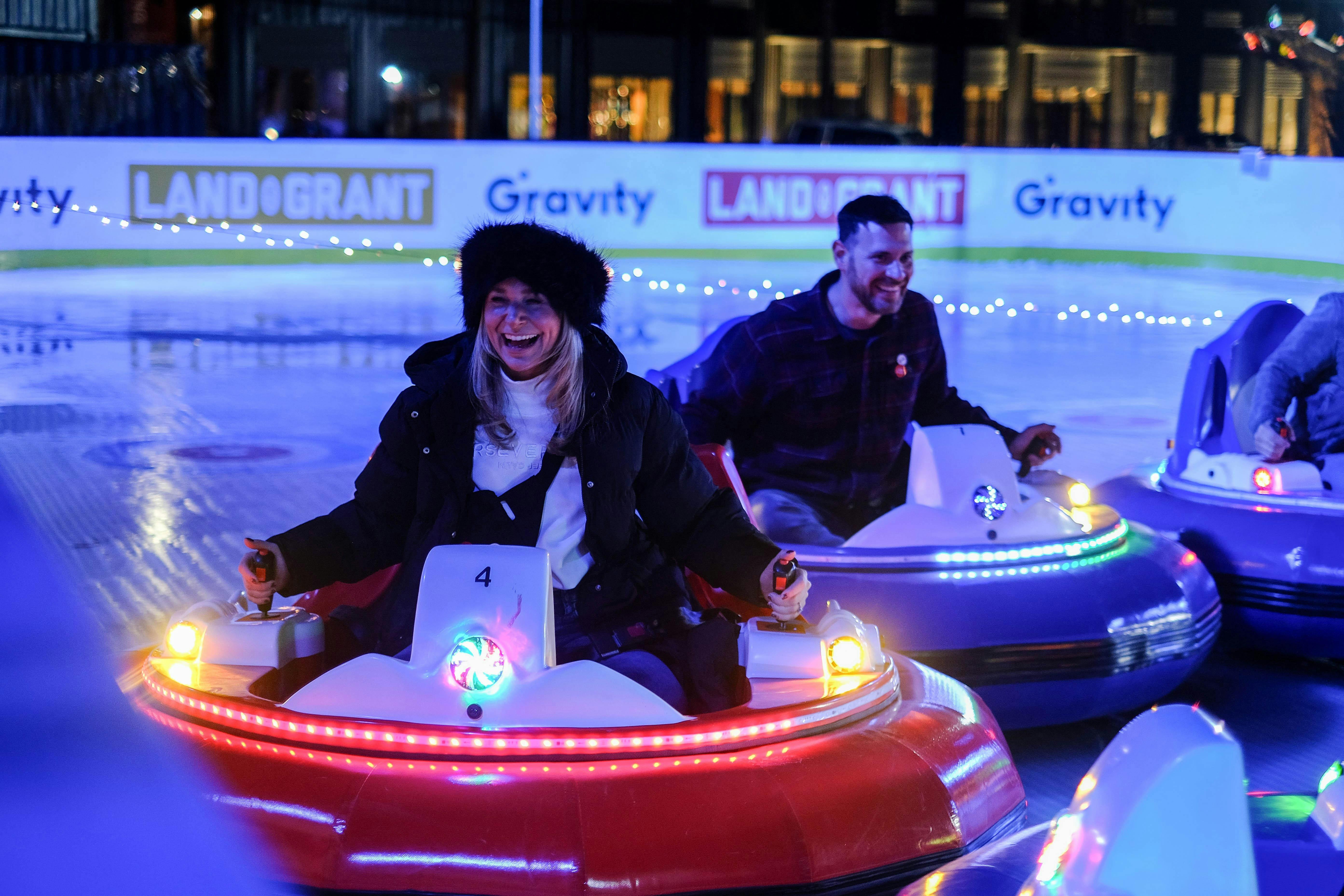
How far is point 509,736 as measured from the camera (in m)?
1.87

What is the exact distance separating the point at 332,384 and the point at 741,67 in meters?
15.7

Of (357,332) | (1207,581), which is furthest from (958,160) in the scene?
(1207,581)

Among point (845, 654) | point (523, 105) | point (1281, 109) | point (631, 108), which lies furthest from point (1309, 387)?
point (1281, 109)

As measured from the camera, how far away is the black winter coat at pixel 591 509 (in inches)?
85.4

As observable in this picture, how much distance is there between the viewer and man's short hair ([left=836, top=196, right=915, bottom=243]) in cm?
325

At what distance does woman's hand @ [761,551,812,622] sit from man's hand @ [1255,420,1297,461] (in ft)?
5.88

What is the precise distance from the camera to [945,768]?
201cm

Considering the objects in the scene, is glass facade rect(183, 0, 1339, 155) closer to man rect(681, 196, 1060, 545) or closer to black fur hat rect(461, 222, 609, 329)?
man rect(681, 196, 1060, 545)

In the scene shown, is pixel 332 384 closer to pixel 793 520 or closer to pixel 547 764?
pixel 793 520

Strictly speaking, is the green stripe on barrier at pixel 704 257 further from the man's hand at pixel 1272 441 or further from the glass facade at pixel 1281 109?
the glass facade at pixel 1281 109

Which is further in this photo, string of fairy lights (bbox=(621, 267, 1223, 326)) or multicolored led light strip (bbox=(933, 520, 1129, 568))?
string of fairy lights (bbox=(621, 267, 1223, 326))

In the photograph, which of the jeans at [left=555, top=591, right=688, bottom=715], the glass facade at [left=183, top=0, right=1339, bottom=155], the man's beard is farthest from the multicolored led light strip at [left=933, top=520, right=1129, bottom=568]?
the glass facade at [left=183, top=0, right=1339, bottom=155]

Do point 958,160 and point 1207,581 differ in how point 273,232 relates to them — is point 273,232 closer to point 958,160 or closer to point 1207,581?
point 958,160

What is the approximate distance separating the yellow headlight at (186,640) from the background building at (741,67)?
52.5 feet
